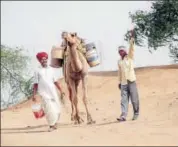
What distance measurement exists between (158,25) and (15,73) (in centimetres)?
939

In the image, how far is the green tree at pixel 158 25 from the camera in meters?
32.6

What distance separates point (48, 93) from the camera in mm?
10656

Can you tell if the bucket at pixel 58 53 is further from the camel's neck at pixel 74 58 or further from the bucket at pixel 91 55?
the camel's neck at pixel 74 58

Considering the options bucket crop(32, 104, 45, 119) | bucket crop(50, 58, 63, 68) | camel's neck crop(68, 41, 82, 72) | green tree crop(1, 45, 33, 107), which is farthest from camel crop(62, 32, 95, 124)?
green tree crop(1, 45, 33, 107)

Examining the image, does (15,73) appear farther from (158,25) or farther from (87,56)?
(87,56)

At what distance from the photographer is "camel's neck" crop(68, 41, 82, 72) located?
11.7m

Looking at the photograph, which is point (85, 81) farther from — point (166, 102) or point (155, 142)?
point (166, 102)

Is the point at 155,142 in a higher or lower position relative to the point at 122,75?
lower

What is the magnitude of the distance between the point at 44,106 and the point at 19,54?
21.2 m

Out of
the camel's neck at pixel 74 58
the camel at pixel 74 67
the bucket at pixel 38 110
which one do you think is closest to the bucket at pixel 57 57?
the camel at pixel 74 67

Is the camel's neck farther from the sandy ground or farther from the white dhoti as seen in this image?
the white dhoti

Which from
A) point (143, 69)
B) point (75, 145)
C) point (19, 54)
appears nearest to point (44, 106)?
point (75, 145)

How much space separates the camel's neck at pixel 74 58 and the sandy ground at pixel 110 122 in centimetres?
132

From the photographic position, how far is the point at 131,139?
8.99 m
